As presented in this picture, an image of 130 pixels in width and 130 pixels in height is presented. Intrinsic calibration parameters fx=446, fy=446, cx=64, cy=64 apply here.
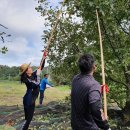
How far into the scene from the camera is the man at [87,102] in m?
5.75

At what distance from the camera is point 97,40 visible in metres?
13.3

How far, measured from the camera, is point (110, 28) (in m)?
12.4

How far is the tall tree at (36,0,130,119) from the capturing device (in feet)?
39.5

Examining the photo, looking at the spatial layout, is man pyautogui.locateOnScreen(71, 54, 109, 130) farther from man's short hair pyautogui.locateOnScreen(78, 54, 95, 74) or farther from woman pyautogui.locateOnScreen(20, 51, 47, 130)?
woman pyautogui.locateOnScreen(20, 51, 47, 130)

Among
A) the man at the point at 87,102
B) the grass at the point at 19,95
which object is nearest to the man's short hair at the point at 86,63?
the man at the point at 87,102

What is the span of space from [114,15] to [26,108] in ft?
11.5

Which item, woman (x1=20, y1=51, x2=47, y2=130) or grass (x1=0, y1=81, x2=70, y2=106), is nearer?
woman (x1=20, y1=51, x2=47, y2=130)

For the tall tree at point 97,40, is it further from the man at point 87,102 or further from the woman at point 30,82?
the man at point 87,102

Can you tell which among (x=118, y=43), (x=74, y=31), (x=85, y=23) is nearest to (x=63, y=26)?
(x=74, y=31)

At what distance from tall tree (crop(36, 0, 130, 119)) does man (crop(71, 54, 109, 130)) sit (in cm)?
481

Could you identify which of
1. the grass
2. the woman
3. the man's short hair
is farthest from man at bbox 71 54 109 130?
the grass

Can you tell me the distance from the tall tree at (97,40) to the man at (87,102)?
4811 millimetres

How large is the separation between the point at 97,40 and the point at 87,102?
24.9 ft

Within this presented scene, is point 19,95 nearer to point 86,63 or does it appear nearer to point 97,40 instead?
point 97,40
